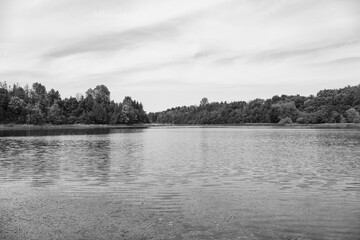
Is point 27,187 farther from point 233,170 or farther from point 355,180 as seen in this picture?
point 355,180

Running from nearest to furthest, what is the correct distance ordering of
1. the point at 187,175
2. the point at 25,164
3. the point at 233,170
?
the point at 187,175, the point at 233,170, the point at 25,164

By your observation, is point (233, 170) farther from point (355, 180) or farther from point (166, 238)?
point (166, 238)

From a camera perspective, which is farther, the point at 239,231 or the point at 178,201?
the point at 178,201

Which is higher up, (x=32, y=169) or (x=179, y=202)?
(x=32, y=169)

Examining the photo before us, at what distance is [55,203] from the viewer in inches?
756

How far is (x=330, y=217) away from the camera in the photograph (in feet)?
53.3

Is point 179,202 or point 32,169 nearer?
point 179,202

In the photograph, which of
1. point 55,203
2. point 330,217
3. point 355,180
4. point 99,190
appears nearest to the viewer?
point 330,217

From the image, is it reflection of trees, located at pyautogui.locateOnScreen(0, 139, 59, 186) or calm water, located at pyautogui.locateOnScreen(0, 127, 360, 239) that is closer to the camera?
calm water, located at pyautogui.locateOnScreen(0, 127, 360, 239)

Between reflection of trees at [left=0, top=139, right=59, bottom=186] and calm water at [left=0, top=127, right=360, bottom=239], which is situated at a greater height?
reflection of trees at [left=0, top=139, right=59, bottom=186]

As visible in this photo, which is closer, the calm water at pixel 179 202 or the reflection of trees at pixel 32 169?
the calm water at pixel 179 202

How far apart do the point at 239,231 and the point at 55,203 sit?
35.1 ft

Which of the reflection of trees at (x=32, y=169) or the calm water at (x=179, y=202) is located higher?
the reflection of trees at (x=32, y=169)

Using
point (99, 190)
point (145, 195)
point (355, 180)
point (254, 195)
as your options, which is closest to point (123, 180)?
point (99, 190)
